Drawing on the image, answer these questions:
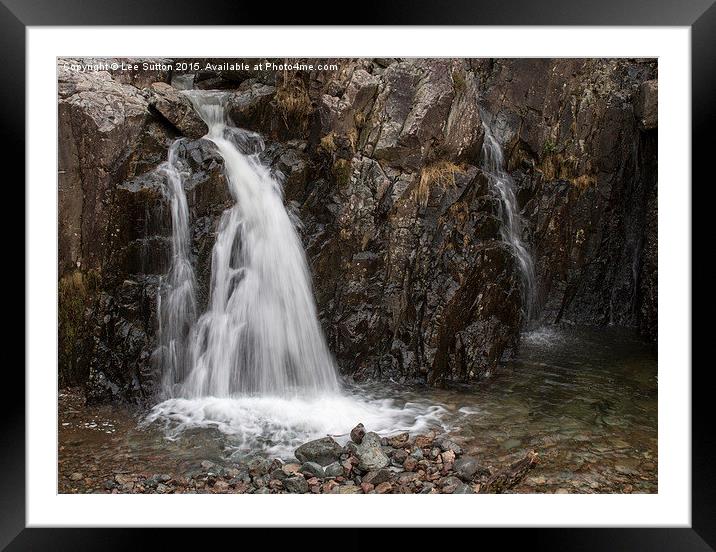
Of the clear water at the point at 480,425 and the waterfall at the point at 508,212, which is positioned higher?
the waterfall at the point at 508,212

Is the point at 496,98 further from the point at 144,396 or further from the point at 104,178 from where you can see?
the point at 144,396

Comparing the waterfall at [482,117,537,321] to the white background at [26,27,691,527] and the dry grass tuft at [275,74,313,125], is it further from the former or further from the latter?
the white background at [26,27,691,527]

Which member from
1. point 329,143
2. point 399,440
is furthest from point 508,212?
point 399,440

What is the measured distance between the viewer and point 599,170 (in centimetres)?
841

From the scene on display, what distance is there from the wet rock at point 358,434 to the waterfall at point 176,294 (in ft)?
7.64

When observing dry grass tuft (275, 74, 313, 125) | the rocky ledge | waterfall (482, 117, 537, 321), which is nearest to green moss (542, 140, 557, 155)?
waterfall (482, 117, 537, 321)

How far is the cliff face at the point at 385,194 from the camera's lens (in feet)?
19.1

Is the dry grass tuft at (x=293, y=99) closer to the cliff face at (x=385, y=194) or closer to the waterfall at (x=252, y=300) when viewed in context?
the cliff face at (x=385, y=194)

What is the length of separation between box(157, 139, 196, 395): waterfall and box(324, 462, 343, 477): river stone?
2.38m

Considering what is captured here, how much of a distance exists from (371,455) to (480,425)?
1.35m

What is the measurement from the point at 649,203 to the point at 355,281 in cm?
509

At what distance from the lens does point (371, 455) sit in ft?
15.1
